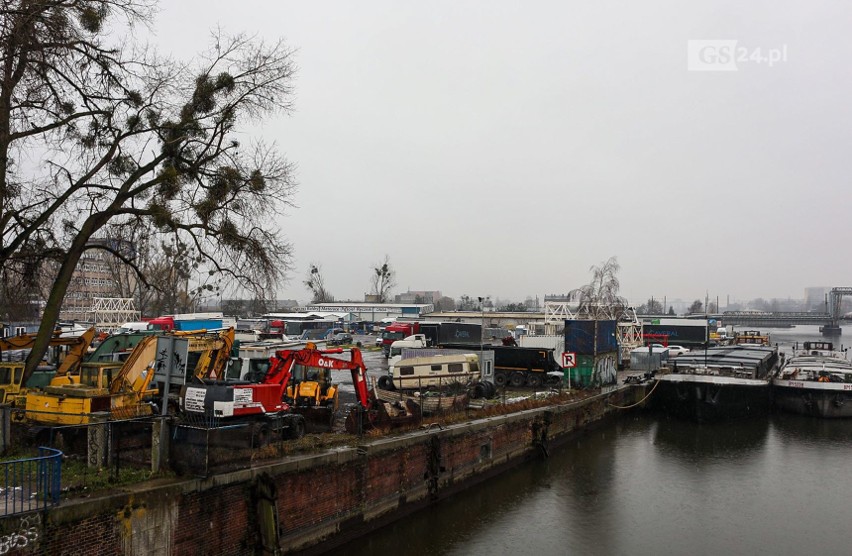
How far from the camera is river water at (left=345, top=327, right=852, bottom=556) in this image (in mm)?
16375

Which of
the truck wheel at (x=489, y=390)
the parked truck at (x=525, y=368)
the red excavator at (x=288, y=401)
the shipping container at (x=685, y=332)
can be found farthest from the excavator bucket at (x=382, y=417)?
the shipping container at (x=685, y=332)

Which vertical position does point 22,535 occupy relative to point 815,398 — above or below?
above

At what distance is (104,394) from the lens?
49.8 ft

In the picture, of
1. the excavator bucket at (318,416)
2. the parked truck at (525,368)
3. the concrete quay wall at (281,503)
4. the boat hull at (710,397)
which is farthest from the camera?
the parked truck at (525,368)

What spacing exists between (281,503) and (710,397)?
28089 mm

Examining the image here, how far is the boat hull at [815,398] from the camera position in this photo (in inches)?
1359

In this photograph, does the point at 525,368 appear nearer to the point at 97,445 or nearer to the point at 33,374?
the point at 33,374

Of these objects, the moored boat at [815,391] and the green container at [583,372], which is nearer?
the moored boat at [815,391]

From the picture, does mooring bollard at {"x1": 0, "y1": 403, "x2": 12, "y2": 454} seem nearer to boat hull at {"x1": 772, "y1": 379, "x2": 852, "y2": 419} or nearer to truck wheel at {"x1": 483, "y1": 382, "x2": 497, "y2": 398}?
truck wheel at {"x1": 483, "y1": 382, "x2": 497, "y2": 398}

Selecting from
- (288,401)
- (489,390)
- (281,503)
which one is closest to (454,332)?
(489,390)

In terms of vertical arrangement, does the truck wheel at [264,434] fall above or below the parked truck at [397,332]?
below

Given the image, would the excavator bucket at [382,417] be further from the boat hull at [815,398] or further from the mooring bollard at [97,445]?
the boat hull at [815,398]

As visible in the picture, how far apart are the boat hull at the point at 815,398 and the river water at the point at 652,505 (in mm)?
5586

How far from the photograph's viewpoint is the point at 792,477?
76.8 ft
